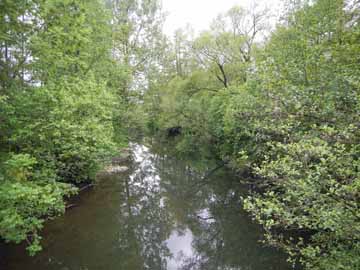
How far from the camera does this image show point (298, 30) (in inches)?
296

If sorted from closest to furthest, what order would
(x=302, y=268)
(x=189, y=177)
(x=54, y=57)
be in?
1. (x=302, y=268)
2. (x=54, y=57)
3. (x=189, y=177)

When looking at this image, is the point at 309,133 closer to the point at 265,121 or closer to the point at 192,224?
the point at 265,121

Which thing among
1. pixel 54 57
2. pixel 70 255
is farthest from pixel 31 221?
pixel 54 57

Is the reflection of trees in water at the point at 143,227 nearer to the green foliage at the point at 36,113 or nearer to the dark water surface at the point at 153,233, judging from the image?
the dark water surface at the point at 153,233

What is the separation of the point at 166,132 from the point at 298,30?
2659 centimetres

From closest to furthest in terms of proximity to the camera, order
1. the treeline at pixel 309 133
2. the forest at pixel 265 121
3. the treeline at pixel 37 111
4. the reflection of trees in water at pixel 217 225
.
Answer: the treeline at pixel 309 133 → the forest at pixel 265 121 → the treeline at pixel 37 111 → the reflection of trees in water at pixel 217 225

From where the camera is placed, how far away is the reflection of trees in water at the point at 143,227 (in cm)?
721

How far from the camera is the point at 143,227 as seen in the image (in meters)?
9.12

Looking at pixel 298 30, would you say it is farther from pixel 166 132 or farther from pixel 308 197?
pixel 166 132

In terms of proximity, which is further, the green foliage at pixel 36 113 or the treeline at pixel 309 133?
the green foliage at pixel 36 113

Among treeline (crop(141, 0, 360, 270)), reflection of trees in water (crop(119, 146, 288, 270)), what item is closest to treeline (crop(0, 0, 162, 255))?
reflection of trees in water (crop(119, 146, 288, 270))

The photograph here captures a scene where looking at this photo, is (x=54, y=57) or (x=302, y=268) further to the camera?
(x=54, y=57)

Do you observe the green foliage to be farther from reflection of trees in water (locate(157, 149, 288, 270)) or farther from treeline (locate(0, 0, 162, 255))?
reflection of trees in water (locate(157, 149, 288, 270))

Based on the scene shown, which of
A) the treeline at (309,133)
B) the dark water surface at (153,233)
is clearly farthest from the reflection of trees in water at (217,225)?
the treeline at (309,133)
